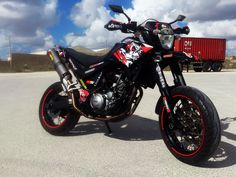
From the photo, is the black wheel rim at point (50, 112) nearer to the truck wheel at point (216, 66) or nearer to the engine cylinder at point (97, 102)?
the engine cylinder at point (97, 102)

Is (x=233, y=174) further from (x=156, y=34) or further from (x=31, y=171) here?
(x=31, y=171)

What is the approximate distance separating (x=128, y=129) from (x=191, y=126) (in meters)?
1.91

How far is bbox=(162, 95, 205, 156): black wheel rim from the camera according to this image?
153 inches

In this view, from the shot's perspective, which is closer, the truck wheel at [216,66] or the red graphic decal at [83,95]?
the red graphic decal at [83,95]

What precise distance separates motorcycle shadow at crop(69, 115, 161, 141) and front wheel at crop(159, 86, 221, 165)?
0.90 meters

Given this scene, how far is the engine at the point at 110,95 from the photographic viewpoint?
4632 mm

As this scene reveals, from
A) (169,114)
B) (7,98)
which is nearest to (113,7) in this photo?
(169,114)

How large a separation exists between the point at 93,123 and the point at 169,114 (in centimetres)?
231

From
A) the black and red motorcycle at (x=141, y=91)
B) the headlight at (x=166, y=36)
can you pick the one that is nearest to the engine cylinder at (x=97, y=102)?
the black and red motorcycle at (x=141, y=91)

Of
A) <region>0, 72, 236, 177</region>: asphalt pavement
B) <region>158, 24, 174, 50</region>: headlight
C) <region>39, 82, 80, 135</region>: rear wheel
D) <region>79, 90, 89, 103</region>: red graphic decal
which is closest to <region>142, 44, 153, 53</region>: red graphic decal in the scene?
<region>158, 24, 174, 50</region>: headlight

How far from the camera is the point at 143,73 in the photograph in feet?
15.0

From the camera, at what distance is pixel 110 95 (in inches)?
186

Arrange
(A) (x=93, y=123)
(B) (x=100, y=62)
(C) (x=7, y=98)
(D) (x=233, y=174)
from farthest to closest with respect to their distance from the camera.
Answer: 1. (C) (x=7, y=98)
2. (A) (x=93, y=123)
3. (B) (x=100, y=62)
4. (D) (x=233, y=174)

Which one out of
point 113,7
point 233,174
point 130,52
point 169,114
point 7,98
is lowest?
point 7,98
